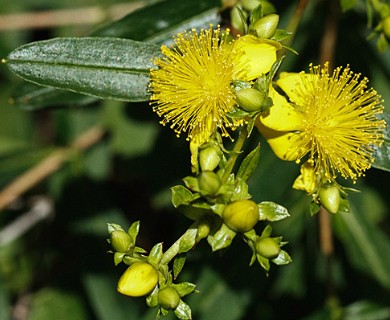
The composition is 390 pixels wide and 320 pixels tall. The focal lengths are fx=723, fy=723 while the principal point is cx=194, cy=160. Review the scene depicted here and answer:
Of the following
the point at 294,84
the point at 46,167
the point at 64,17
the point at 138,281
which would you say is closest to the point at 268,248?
the point at 138,281

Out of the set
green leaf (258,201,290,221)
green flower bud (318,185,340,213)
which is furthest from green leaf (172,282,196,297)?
green flower bud (318,185,340,213)

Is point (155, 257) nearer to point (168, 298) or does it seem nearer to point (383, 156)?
point (168, 298)

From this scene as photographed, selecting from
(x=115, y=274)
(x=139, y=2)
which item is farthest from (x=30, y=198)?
(x=139, y=2)

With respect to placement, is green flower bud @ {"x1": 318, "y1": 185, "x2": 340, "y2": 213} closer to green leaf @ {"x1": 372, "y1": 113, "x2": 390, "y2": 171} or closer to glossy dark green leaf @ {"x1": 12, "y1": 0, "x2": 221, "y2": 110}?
green leaf @ {"x1": 372, "y1": 113, "x2": 390, "y2": 171}

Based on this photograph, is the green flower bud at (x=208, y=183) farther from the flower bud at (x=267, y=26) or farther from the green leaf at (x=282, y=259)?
the flower bud at (x=267, y=26)

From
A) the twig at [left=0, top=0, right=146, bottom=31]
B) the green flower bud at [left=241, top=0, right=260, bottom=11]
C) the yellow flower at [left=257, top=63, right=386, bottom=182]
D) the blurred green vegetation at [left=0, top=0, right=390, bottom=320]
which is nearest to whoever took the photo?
the yellow flower at [left=257, top=63, right=386, bottom=182]

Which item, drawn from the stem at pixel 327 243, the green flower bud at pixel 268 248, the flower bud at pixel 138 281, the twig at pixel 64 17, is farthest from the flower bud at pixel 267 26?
the twig at pixel 64 17
